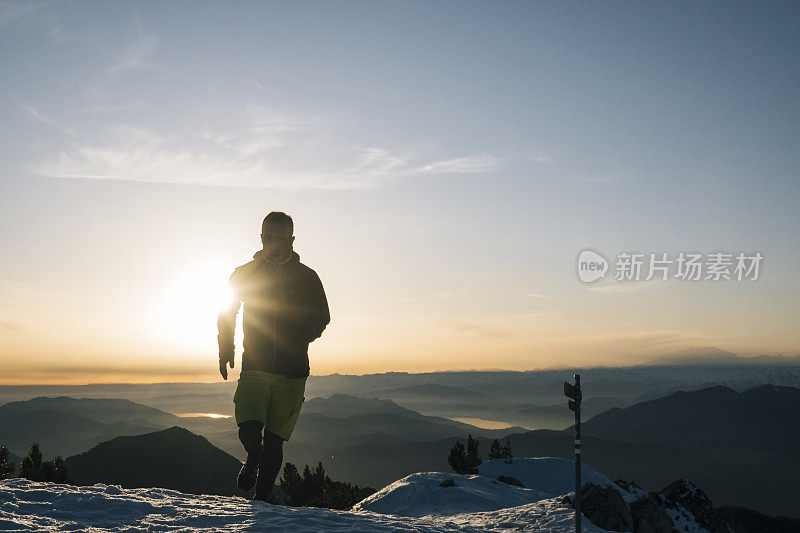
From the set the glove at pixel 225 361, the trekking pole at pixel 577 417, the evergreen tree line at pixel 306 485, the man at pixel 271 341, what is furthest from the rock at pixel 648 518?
the evergreen tree line at pixel 306 485

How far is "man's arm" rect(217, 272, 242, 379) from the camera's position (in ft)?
23.7

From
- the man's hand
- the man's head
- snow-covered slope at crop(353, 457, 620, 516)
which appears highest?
the man's head

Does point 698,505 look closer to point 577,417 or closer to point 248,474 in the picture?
point 577,417

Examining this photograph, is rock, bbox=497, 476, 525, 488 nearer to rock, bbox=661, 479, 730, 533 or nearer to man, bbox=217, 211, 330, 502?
rock, bbox=661, 479, 730, 533

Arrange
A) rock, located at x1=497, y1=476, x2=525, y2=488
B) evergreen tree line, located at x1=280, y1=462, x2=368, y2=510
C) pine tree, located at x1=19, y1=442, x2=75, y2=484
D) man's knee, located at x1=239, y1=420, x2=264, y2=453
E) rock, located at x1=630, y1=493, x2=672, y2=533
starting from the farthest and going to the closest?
evergreen tree line, located at x1=280, y1=462, x2=368, y2=510 → pine tree, located at x1=19, y1=442, x2=75, y2=484 → rock, located at x1=497, y1=476, x2=525, y2=488 → rock, located at x1=630, y1=493, x2=672, y2=533 → man's knee, located at x1=239, y1=420, x2=264, y2=453

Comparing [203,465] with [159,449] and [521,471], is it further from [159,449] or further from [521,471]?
[521,471]

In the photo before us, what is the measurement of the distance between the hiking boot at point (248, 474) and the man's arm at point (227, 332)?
97cm

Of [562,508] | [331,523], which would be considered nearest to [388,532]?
[331,523]

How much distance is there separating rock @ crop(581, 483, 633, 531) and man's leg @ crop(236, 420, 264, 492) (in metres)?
→ 7.78

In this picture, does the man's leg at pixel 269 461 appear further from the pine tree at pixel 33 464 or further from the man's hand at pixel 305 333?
the pine tree at pixel 33 464

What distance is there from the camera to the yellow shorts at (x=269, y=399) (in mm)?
6879

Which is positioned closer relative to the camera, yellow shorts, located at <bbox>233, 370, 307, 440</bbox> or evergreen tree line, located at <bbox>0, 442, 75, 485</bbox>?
yellow shorts, located at <bbox>233, 370, 307, 440</bbox>

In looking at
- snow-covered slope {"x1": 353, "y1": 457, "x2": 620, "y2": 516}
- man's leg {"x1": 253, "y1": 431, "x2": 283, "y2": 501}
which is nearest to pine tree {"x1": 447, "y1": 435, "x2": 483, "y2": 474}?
snow-covered slope {"x1": 353, "y1": 457, "x2": 620, "y2": 516}

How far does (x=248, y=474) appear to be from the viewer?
6988 mm
